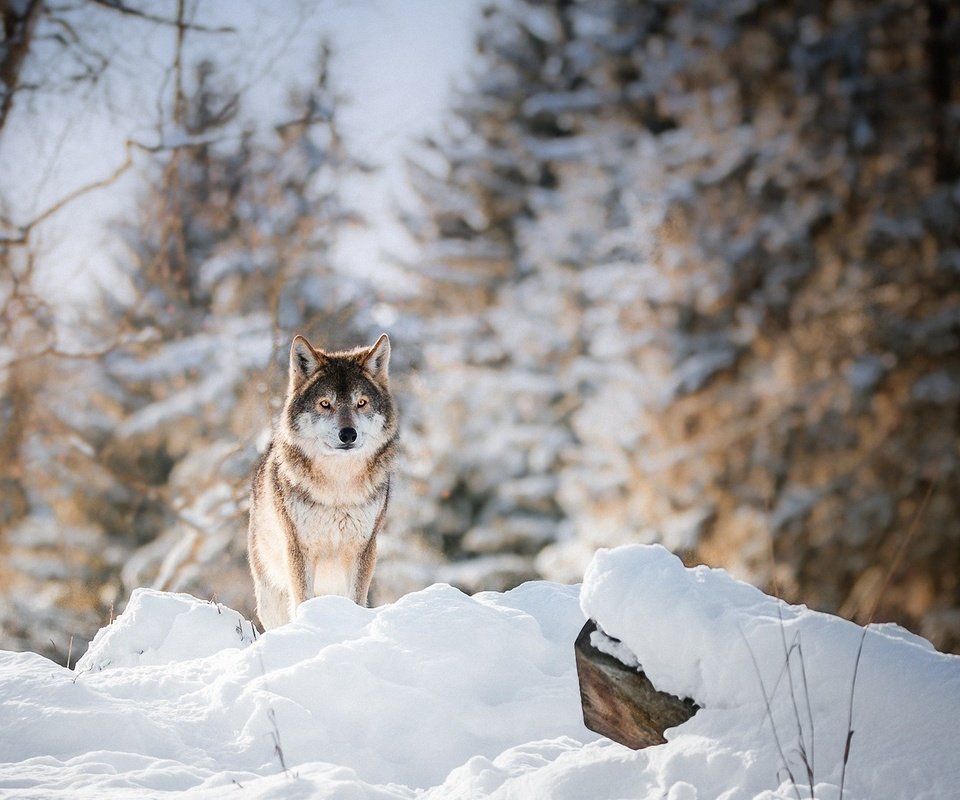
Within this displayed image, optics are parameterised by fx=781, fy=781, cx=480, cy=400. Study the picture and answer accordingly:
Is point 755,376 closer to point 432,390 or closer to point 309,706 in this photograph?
point 432,390

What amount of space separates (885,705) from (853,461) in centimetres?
947

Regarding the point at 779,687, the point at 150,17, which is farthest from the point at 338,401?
the point at 150,17

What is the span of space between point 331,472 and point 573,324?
10.3m

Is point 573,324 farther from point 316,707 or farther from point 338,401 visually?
point 316,707

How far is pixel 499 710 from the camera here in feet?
11.1

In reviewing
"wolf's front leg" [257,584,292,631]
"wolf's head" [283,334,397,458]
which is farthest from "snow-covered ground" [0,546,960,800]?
"wolf's front leg" [257,584,292,631]

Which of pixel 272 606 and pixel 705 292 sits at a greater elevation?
pixel 705 292

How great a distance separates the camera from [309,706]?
10.6ft

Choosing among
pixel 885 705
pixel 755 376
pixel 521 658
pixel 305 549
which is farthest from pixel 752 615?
pixel 755 376

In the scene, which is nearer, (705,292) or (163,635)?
(163,635)

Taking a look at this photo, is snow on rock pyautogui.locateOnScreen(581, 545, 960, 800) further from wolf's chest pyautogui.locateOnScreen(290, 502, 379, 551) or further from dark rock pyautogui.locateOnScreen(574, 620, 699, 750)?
wolf's chest pyautogui.locateOnScreen(290, 502, 379, 551)

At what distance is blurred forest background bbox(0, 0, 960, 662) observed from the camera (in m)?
11.1

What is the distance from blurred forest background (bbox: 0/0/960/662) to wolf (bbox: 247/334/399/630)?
4769mm

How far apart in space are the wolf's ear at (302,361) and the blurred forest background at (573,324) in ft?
15.5
